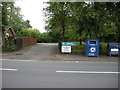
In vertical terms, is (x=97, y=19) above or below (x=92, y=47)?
above

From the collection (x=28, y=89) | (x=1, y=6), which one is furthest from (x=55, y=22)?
(x=28, y=89)

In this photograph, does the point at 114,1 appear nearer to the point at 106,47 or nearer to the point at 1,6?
the point at 106,47


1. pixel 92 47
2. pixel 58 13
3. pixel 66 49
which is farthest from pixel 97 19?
pixel 58 13

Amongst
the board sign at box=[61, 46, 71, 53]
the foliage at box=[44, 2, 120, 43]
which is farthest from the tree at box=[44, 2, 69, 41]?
the board sign at box=[61, 46, 71, 53]

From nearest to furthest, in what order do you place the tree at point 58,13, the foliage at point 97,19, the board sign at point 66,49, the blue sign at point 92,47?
1. the foliage at point 97,19
2. the blue sign at point 92,47
3. the board sign at point 66,49
4. the tree at point 58,13

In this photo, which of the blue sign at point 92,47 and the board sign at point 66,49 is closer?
the blue sign at point 92,47

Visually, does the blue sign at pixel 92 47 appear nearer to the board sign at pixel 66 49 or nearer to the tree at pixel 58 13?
the board sign at pixel 66 49

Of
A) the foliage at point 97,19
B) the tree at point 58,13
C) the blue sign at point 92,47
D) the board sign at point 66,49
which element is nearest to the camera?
the foliage at point 97,19

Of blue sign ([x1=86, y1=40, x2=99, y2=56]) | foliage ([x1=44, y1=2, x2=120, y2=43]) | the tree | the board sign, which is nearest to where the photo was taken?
foliage ([x1=44, y1=2, x2=120, y2=43])

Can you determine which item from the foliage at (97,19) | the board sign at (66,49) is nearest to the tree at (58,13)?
the foliage at (97,19)

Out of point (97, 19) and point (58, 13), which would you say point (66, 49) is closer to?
point (97, 19)

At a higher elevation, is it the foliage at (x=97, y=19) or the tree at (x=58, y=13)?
the tree at (x=58, y=13)

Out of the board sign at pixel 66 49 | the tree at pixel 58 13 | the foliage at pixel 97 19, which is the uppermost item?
the tree at pixel 58 13

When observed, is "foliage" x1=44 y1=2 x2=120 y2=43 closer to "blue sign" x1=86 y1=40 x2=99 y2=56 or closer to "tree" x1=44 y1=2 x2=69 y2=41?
"blue sign" x1=86 y1=40 x2=99 y2=56
